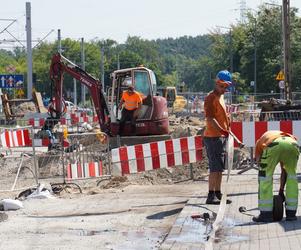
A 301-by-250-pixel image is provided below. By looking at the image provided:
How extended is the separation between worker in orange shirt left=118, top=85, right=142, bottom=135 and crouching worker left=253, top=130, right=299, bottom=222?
13.0 m

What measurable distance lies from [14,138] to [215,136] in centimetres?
934

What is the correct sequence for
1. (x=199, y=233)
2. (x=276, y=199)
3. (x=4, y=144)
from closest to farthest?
(x=199, y=233), (x=276, y=199), (x=4, y=144)

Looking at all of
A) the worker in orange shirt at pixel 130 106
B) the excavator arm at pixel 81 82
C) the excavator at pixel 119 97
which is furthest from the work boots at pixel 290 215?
the excavator arm at pixel 81 82

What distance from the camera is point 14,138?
19547 mm

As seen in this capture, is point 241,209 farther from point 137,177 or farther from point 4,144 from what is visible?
point 4,144

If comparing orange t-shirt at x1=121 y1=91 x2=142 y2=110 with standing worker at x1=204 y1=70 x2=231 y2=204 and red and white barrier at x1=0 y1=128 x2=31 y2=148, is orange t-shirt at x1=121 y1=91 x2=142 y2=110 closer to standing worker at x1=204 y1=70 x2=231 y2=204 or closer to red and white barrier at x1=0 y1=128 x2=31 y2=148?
red and white barrier at x1=0 y1=128 x2=31 y2=148

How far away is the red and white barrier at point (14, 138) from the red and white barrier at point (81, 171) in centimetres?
374

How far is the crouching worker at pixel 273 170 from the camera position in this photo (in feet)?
31.4

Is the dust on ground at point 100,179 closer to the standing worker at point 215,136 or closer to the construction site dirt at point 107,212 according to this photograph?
the construction site dirt at point 107,212

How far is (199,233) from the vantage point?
9039mm

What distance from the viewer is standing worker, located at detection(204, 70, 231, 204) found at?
36.8 feet

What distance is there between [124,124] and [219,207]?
42.7 ft

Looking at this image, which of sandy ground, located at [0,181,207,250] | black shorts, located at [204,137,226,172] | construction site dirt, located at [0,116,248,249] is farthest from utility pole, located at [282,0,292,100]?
black shorts, located at [204,137,226,172]

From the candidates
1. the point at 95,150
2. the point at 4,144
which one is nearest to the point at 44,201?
the point at 95,150
